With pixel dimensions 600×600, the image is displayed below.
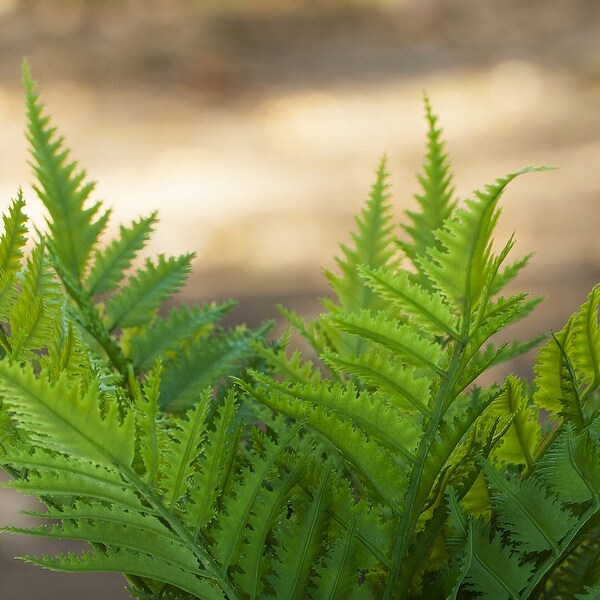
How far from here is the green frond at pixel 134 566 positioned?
208mm

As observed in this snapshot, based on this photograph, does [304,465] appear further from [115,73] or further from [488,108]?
[115,73]

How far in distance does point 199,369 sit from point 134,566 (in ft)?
0.38

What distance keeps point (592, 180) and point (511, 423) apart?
244 centimetres

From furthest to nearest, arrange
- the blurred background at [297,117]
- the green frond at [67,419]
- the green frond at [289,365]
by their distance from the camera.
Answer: the blurred background at [297,117] → the green frond at [289,365] → the green frond at [67,419]

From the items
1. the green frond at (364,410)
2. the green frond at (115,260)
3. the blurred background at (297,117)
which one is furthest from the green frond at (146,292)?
the blurred background at (297,117)

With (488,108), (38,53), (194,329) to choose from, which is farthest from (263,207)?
Result: (194,329)

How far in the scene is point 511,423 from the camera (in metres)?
0.24

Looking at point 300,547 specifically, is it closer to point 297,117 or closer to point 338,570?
point 338,570

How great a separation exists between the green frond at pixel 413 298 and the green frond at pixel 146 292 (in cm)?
14

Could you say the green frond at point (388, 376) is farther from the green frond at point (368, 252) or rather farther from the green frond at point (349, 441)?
the green frond at point (368, 252)

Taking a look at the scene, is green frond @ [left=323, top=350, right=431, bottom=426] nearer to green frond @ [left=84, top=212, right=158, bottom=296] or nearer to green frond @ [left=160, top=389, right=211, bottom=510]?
green frond @ [left=160, top=389, right=211, bottom=510]

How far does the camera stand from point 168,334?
33cm

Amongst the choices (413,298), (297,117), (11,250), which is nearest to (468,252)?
(413,298)

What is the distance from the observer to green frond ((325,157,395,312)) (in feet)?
1.09
